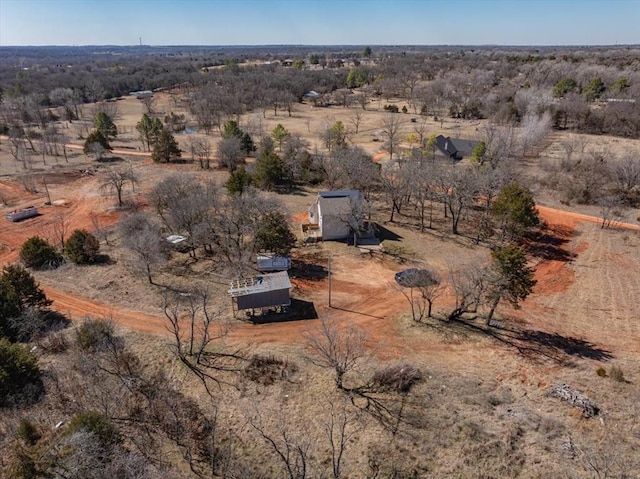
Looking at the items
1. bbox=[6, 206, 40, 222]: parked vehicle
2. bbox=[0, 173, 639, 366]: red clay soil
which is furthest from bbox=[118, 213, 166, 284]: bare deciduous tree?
bbox=[6, 206, 40, 222]: parked vehicle

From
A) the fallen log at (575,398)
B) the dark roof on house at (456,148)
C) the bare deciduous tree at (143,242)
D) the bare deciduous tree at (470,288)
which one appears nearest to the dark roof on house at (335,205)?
the bare deciduous tree at (470,288)

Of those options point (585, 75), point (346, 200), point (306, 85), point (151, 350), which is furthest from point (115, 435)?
point (585, 75)

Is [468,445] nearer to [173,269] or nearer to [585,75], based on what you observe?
→ [173,269]

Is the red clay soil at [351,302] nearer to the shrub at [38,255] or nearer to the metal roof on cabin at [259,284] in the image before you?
the metal roof on cabin at [259,284]

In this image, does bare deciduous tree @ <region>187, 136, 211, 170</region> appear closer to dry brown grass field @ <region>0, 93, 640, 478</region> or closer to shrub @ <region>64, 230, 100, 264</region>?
dry brown grass field @ <region>0, 93, 640, 478</region>

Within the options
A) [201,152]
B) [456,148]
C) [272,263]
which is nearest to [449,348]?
[272,263]

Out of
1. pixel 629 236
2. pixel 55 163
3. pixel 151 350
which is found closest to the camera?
pixel 151 350
